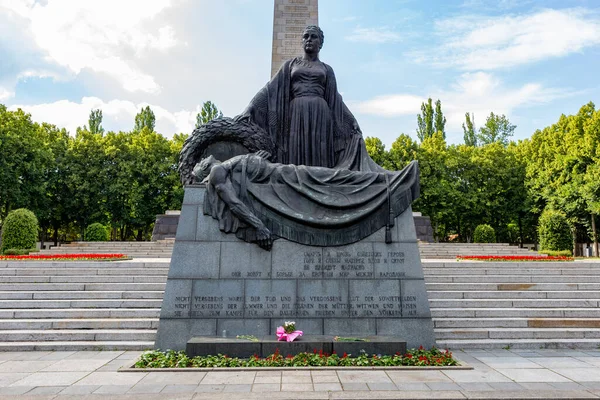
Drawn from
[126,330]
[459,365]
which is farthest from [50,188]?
[459,365]

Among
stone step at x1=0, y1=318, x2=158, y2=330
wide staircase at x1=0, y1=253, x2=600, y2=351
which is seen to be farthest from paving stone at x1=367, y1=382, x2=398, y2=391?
stone step at x1=0, y1=318, x2=158, y2=330

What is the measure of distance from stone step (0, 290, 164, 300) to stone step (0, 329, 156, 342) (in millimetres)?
1680

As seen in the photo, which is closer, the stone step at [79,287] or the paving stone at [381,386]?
the paving stone at [381,386]

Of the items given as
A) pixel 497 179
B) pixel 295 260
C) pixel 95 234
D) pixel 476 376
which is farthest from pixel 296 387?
pixel 497 179

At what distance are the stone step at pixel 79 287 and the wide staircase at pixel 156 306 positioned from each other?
22 millimetres

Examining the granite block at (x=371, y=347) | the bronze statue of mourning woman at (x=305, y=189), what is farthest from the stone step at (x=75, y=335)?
the granite block at (x=371, y=347)

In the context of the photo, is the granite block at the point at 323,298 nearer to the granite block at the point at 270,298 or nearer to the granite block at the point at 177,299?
the granite block at the point at 270,298

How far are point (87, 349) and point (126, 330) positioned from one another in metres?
0.79

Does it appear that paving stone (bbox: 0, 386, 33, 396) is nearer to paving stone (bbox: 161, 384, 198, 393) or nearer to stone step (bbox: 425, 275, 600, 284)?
paving stone (bbox: 161, 384, 198, 393)

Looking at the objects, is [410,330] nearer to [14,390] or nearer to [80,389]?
[80,389]

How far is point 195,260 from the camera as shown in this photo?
7.79m

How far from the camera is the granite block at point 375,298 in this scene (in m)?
7.70

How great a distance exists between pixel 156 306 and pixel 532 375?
7.28 metres

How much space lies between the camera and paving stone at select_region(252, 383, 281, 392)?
546 cm
